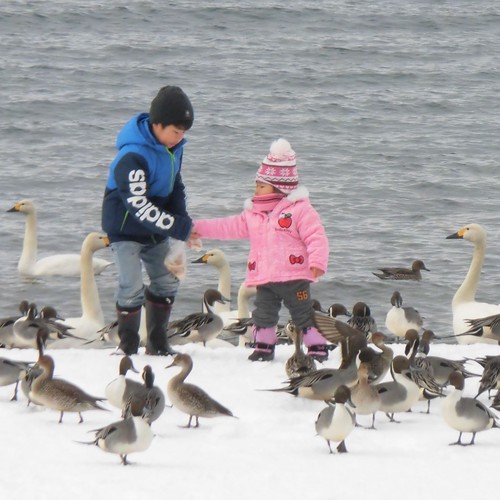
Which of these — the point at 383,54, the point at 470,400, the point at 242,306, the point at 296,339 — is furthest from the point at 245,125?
the point at 470,400

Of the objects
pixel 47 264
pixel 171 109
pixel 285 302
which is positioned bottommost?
pixel 47 264

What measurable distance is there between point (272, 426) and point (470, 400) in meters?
1.13

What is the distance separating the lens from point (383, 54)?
32062mm

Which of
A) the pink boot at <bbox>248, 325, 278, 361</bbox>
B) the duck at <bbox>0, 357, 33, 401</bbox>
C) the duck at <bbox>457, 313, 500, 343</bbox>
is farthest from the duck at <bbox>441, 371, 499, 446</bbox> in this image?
the duck at <bbox>457, 313, 500, 343</bbox>

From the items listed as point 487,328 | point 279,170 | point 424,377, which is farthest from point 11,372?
point 487,328

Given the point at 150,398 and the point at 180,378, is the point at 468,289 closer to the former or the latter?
the point at 180,378

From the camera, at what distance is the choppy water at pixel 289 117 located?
1811 cm

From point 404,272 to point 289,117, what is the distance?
1048cm

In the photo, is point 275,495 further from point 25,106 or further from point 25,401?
point 25,106

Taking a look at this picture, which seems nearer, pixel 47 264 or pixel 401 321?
pixel 401 321

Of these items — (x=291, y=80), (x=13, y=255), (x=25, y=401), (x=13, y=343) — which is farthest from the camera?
(x=291, y=80)

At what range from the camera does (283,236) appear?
9.20m

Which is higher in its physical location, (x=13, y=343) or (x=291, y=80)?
(x=291, y=80)

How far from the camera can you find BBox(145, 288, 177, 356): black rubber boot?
952cm
